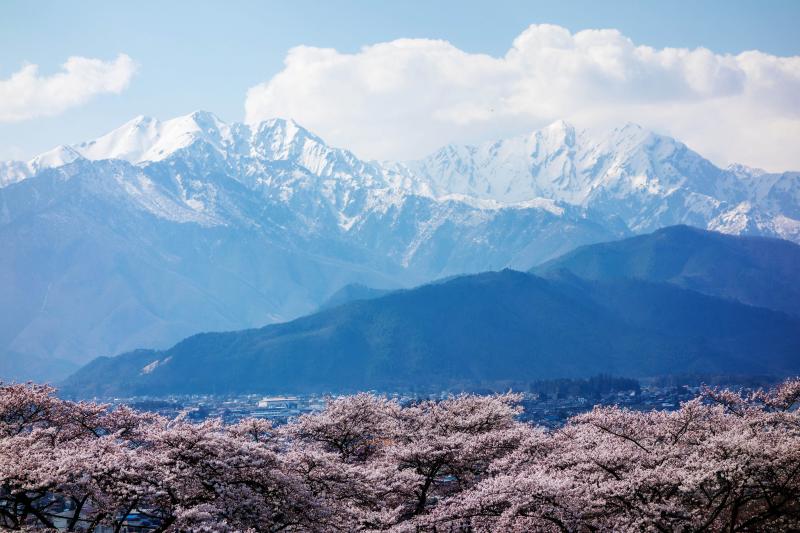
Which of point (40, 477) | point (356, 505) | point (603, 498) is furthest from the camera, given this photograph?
point (356, 505)

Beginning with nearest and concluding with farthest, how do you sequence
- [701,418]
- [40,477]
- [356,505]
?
[40,477] → [356,505] → [701,418]

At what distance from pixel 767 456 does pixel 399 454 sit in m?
14.6

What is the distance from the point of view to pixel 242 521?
29219mm

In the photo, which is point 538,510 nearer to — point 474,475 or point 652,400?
point 474,475

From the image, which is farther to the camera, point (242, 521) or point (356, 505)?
point (356, 505)

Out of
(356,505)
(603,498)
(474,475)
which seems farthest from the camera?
(474,475)

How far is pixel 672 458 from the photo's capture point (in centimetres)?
3228

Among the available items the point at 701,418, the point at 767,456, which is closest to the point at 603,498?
the point at 767,456

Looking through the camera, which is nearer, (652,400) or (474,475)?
(474,475)

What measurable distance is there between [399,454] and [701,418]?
669 inches

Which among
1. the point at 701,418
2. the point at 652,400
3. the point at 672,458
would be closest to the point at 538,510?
the point at 672,458

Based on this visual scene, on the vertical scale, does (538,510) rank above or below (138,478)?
below

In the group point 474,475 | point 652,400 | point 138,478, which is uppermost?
point 138,478

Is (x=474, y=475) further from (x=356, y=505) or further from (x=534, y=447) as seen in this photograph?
(x=356, y=505)
